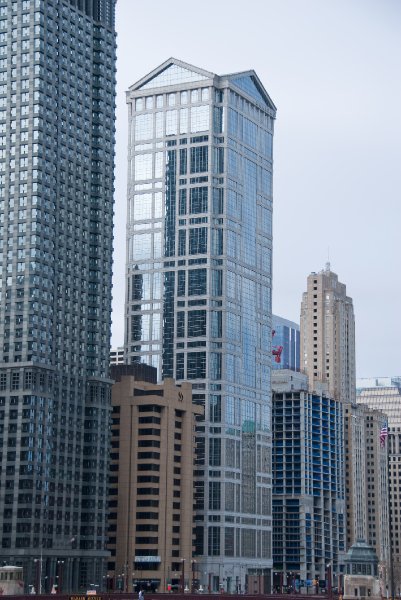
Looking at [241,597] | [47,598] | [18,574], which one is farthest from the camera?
[18,574]

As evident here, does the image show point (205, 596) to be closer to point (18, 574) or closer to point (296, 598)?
point (296, 598)

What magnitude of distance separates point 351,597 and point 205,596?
36.6m

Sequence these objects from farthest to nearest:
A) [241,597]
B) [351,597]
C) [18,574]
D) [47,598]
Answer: [351,597] → [18,574] → [241,597] → [47,598]

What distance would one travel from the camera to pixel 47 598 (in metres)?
153

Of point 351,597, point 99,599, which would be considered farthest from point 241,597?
point 351,597

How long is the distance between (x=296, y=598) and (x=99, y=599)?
2951cm

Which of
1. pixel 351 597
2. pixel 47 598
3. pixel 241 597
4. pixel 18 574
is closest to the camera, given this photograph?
pixel 47 598

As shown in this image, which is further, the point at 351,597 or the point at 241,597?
the point at 351,597

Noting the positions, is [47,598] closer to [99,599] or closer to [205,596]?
[99,599]

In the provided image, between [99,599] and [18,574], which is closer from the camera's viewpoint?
[99,599]

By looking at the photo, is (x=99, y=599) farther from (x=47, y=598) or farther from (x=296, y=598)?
(x=296, y=598)

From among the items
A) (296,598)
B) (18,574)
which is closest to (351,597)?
(296,598)

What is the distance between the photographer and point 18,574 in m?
186

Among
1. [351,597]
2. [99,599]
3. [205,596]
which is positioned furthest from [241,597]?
[351,597]
